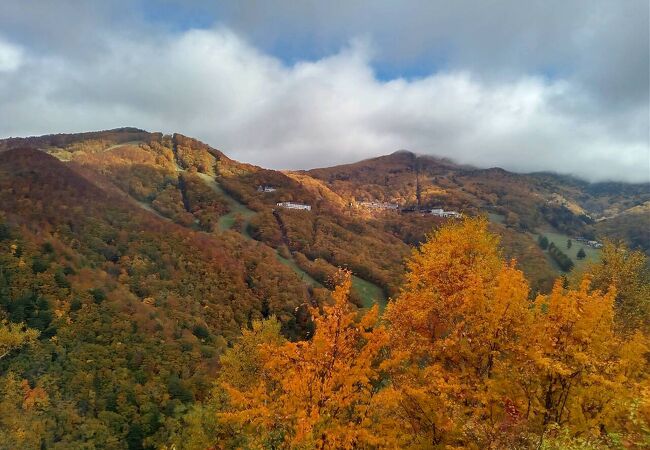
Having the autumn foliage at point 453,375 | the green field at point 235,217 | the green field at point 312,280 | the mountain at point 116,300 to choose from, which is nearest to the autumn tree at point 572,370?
the autumn foliage at point 453,375

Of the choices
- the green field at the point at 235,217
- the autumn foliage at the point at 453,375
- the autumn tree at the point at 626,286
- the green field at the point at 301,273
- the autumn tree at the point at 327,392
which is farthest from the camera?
the green field at the point at 235,217

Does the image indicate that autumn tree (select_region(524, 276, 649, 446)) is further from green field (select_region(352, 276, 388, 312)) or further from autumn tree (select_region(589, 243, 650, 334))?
green field (select_region(352, 276, 388, 312))

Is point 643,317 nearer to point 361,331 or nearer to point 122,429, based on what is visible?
point 361,331

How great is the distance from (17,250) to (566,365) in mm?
73488

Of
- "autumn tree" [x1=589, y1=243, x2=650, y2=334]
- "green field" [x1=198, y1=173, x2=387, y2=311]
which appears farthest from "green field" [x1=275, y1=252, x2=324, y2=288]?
"autumn tree" [x1=589, y1=243, x2=650, y2=334]

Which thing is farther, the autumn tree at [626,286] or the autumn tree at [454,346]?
the autumn tree at [626,286]

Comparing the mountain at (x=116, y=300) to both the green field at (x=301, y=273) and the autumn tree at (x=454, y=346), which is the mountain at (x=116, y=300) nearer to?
the green field at (x=301, y=273)

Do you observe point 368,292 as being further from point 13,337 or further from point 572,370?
point 572,370

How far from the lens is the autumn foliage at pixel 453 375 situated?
Result: 1505 cm

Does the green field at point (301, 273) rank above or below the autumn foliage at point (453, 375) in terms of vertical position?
below

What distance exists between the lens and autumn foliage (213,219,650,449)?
15.1 meters

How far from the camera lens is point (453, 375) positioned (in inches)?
680

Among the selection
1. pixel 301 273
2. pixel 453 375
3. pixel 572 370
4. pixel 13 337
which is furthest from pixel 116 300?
pixel 301 273

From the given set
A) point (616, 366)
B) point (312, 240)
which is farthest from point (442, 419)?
point (312, 240)
